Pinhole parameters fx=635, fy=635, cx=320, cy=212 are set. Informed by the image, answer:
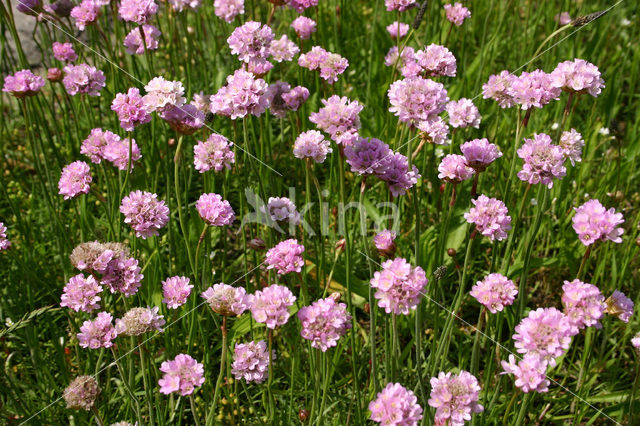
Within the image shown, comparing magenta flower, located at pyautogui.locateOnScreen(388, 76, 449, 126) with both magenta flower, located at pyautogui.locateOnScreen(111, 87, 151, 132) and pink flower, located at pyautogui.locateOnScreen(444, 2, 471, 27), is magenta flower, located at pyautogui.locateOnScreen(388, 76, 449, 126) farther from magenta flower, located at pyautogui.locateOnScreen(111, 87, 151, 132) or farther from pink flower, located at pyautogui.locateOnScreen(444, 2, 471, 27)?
pink flower, located at pyautogui.locateOnScreen(444, 2, 471, 27)

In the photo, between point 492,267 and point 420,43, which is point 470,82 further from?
point 492,267

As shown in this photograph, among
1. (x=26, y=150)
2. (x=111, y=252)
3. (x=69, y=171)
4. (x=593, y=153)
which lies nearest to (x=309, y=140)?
(x=111, y=252)

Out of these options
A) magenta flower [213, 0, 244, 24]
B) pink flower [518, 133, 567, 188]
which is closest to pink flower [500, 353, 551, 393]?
pink flower [518, 133, 567, 188]

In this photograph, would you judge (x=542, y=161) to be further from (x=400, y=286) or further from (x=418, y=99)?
(x=400, y=286)

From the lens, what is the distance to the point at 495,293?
1.53 metres

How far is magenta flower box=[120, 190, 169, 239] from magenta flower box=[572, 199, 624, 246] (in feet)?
3.70

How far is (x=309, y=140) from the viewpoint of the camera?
5.90ft

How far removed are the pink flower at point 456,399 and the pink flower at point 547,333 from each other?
0.15 meters

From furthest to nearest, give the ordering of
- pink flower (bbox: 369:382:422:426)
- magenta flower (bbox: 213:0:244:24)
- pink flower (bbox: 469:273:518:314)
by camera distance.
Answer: magenta flower (bbox: 213:0:244:24), pink flower (bbox: 469:273:518:314), pink flower (bbox: 369:382:422:426)

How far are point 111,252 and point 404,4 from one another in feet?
5.08

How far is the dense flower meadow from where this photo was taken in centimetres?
155

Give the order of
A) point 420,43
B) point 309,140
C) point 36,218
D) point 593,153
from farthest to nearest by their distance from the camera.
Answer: point 420,43
point 593,153
point 36,218
point 309,140

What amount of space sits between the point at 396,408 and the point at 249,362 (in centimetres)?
46

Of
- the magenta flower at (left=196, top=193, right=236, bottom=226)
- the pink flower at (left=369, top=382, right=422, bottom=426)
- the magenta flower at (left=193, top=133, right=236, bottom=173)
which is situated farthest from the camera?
the magenta flower at (left=193, top=133, right=236, bottom=173)
